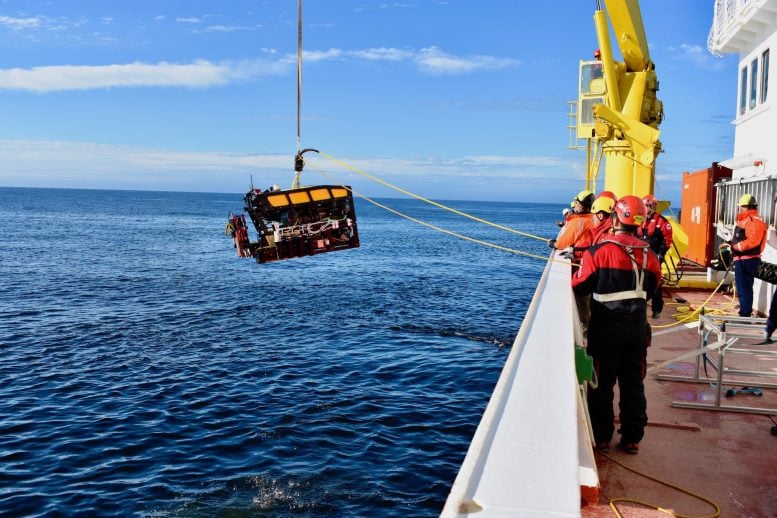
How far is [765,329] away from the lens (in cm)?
636

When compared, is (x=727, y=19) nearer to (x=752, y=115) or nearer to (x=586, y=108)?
(x=752, y=115)

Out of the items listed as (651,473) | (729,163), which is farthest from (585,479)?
(729,163)

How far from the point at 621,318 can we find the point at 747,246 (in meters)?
5.83

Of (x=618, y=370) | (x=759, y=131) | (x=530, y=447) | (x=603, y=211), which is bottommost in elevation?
(x=618, y=370)

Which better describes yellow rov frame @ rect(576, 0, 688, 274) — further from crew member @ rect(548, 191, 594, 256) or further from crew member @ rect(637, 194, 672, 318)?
crew member @ rect(548, 191, 594, 256)

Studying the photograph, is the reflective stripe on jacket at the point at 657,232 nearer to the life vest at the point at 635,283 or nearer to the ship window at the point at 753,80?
the ship window at the point at 753,80

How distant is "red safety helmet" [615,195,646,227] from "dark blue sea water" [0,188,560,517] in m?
5.01

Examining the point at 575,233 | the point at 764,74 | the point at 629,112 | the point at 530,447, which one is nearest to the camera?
the point at 530,447

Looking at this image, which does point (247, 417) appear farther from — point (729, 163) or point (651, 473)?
point (729, 163)

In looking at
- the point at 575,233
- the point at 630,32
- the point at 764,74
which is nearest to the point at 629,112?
the point at 630,32

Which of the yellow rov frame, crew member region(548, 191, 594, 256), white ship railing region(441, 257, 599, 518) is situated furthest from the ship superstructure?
white ship railing region(441, 257, 599, 518)

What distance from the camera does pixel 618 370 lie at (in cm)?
508

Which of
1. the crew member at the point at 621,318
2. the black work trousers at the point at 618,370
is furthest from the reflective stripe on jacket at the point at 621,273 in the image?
the black work trousers at the point at 618,370

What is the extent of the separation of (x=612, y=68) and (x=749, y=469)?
1215 centimetres
